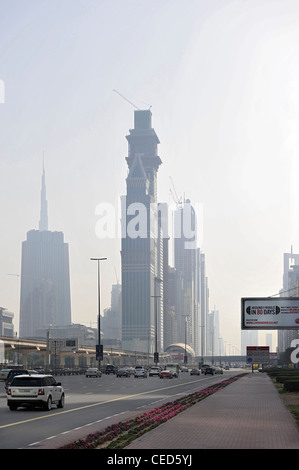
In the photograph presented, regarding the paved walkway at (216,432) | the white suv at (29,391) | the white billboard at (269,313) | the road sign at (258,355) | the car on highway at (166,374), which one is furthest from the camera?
the road sign at (258,355)

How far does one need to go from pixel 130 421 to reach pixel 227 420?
397cm

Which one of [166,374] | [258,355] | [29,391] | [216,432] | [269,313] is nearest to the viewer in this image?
[216,432]

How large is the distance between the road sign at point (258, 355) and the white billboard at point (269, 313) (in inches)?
2950

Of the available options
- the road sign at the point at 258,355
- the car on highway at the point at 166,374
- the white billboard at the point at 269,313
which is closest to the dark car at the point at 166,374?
the car on highway at the point at 166,374

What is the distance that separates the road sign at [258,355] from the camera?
12519 centimetres

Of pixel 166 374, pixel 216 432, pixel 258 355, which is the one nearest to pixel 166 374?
pixel 166 374

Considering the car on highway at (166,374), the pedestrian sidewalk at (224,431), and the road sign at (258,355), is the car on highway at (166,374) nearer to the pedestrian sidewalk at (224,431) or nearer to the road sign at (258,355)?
the road sign at (258,355)

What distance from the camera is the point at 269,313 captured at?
170ft

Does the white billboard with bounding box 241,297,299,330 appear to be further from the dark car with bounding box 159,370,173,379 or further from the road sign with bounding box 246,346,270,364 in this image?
the road sign with bounding box 246,346,270,364

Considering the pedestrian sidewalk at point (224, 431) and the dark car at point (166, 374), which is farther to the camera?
the dark car at point (166, 374)

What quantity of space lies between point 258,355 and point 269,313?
76.8 meters

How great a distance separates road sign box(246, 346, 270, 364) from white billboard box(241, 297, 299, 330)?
246 ft

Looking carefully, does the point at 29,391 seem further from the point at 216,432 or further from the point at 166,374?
the point at 166,374

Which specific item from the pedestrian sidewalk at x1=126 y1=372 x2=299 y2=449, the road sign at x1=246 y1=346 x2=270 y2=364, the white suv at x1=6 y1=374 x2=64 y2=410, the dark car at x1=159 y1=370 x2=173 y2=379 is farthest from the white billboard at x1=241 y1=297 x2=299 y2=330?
the road sign at x1=246 y1=346 x2=270 y2=364
